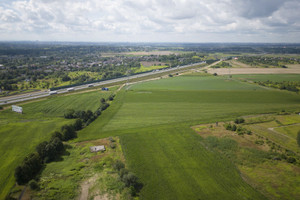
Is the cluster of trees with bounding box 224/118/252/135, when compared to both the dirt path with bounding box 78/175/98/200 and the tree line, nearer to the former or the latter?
the dirt path with bounding box 78/175/98/200

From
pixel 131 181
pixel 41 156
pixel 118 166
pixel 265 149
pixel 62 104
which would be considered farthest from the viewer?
pixel 62 104

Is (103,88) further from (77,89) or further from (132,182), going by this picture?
(132,182)

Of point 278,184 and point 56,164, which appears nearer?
point 278,184

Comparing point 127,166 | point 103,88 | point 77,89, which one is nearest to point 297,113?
point 127,166

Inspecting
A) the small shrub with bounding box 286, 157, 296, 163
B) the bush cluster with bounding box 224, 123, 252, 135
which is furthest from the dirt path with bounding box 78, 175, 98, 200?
the small shrub with bounding box 286, 157, 296, 163

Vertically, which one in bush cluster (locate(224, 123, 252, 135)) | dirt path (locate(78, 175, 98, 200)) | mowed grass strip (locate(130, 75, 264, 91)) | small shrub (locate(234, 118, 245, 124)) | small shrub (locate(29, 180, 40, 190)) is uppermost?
mowed grass strip (locate(130, 75, 264, 91))

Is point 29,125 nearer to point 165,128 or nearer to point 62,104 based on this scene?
point 62,104

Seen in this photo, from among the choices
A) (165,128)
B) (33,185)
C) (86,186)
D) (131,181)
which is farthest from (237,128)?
(33,185)
